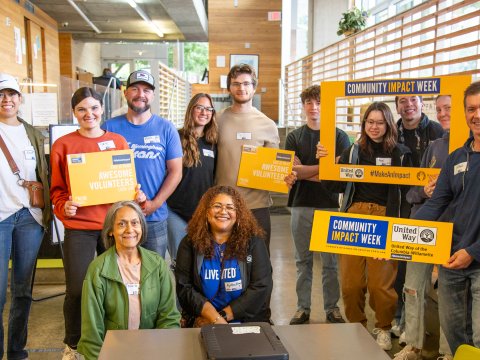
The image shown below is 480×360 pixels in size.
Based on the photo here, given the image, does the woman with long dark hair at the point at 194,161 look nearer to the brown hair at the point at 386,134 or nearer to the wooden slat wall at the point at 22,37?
the brown hair at the point at 386,134

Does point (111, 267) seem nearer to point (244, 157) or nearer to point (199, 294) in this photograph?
point (199, 294)

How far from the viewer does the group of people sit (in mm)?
2430

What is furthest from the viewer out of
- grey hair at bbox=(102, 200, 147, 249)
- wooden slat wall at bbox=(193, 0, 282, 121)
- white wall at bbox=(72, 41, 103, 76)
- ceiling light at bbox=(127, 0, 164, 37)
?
white wall at bbox=(72, 41, 103, 76)

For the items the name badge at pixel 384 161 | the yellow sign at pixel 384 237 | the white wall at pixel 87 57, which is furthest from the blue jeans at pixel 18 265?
the white wall at pixel 87 57

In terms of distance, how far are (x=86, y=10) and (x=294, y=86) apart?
6460 millimetres

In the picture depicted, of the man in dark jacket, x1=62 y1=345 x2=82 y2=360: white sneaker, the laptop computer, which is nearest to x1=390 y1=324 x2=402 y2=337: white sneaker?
the man in dark jacket

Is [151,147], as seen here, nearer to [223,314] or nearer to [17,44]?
[223,314]

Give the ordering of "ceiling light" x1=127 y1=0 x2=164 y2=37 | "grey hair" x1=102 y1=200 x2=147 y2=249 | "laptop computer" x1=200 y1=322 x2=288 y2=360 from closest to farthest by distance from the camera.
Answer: "laptop computer" x1=200 y1=322 x2=288 y2=360 → "grey hair" x1=102 y1=200 x2=147 y2=249 → "ceiling light" x1=127 y1=0 x2=164 y2=37

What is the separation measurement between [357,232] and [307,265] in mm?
1511

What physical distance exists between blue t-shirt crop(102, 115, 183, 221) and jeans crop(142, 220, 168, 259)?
0.12 feet

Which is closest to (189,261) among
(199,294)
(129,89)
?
(199,294)

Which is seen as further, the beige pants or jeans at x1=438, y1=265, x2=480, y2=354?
the beige pants

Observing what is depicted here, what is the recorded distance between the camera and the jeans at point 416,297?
9.72 feet

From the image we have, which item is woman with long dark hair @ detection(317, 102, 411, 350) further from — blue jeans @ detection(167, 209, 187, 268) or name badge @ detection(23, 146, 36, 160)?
name badge @ detection(23, 146, 36, 160)
